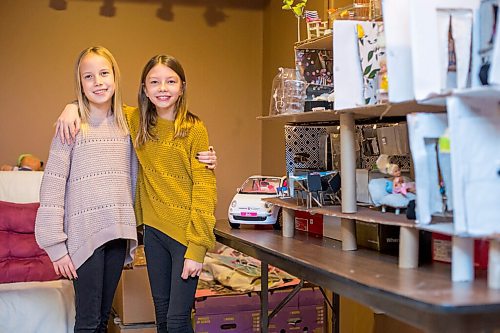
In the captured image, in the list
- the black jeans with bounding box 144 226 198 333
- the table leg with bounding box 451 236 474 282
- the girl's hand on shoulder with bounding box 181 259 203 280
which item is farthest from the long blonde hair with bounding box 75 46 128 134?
the table leg with bounding box 451 236 474 282

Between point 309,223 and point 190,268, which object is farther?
point 309,223

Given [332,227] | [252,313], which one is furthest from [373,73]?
[252,313]

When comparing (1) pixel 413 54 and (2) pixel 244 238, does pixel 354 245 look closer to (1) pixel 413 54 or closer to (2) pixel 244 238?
(2) pixel 244 238

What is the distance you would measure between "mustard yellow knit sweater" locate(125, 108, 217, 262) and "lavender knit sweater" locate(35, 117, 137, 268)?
83 mm

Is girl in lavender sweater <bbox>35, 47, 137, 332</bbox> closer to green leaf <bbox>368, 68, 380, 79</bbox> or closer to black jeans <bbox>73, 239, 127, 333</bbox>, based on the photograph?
black jeans <bbox>73, 239, 127, 333</bbox>

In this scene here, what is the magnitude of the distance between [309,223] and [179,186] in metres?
0.45

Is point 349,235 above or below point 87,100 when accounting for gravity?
below

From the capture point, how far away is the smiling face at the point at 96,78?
2.09 m

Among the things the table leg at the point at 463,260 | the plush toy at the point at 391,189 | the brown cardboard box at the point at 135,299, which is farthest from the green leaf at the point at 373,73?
the brown cardboard box at the point at 135,299

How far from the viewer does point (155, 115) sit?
2170mm

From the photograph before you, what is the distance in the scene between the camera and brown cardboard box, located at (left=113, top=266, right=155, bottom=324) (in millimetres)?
2896

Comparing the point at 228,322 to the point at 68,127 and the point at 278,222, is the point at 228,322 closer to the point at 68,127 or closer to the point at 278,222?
the point at 278,222

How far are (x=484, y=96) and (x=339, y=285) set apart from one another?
502 mm

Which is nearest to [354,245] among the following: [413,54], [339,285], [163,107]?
[339,285]
